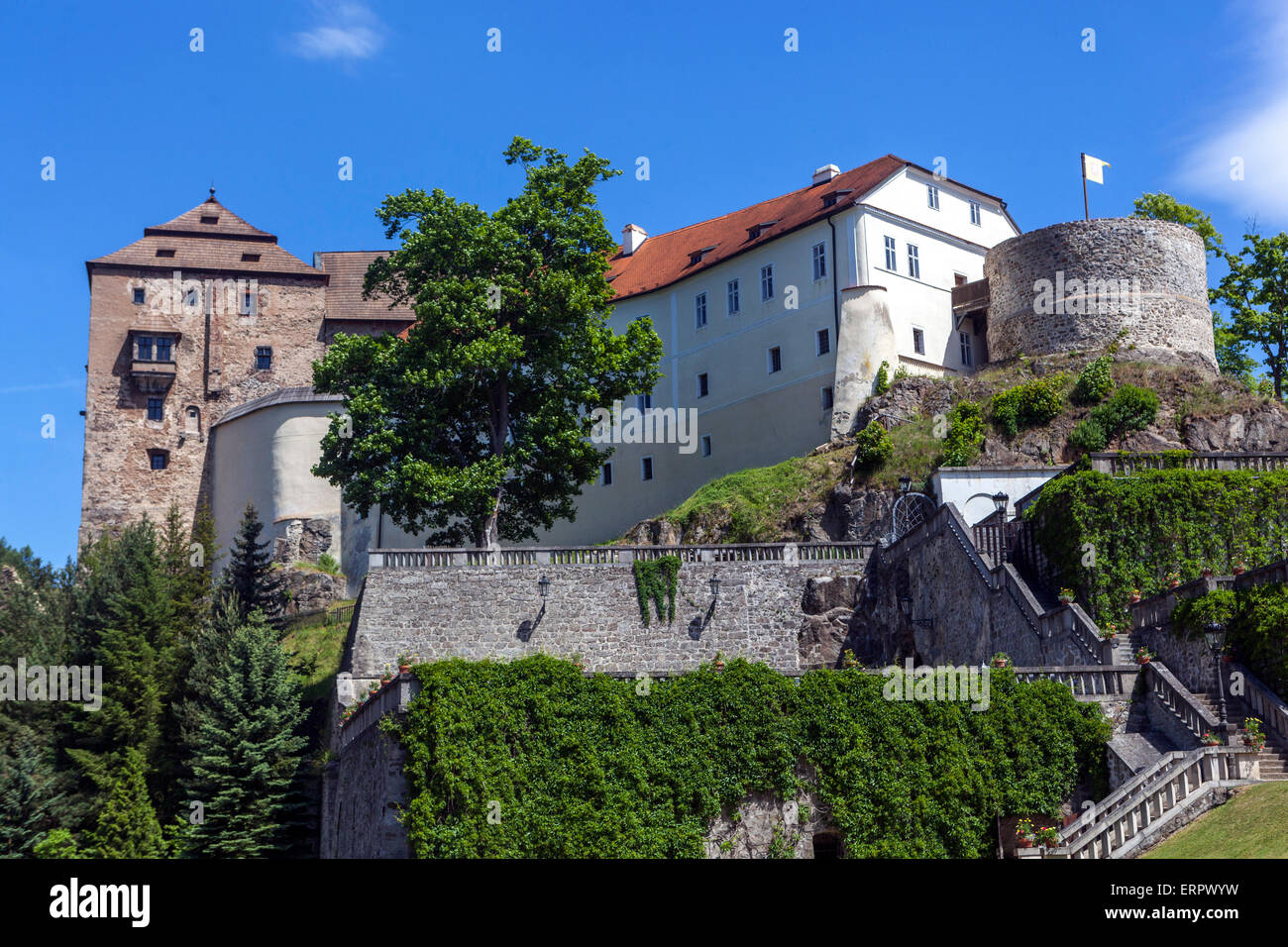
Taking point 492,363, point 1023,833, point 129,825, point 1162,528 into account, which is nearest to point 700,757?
point 1023,833

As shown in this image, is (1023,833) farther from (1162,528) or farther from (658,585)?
(658,585)

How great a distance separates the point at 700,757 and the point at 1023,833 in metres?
5.96

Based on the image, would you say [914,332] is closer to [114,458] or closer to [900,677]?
[900,677]

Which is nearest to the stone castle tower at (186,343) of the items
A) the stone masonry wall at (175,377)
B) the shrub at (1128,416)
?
the stone masonry wall at (175,377)

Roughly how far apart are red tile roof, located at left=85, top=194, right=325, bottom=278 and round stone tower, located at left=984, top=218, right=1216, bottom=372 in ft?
115

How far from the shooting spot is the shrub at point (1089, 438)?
46.2 m

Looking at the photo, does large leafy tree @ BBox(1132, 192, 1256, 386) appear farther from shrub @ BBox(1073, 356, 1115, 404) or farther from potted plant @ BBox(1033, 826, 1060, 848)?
potted plant @ BBox(1033, 826, 1060, 848)

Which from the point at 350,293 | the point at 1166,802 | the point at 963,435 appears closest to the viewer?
the point at 1166,802

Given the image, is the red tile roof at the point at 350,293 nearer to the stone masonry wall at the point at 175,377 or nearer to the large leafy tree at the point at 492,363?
the stone masonry wall at the point at 175,377

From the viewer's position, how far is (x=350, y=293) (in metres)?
73.8

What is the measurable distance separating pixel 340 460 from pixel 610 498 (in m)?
Answer: 17.1

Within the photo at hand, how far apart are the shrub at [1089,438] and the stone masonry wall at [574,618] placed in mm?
12656

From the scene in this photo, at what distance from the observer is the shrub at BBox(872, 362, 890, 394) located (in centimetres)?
5209

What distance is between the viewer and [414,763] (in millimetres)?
28594
